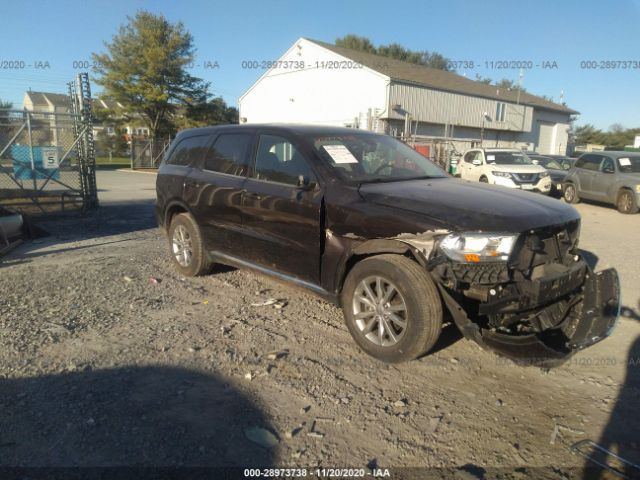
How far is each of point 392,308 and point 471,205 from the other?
3.15 ft

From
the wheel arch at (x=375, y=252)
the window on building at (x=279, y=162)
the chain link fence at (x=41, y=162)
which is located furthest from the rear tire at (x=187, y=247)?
the chain link fence at (x=41, y=162)

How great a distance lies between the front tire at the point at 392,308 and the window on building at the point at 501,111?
3684 cm

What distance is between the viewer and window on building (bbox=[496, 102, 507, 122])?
36594mm

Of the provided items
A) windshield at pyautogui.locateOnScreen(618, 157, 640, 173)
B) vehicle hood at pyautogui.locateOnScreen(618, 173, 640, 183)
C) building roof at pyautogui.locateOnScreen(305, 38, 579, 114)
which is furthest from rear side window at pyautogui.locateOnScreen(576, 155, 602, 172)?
building roof at pyautogui.locateOnScreen(305, 38, 579, 114)

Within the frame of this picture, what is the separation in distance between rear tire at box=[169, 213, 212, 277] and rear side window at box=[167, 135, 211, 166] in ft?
2.22

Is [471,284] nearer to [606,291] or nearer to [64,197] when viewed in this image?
[606,291]

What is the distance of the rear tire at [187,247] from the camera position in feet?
18.4

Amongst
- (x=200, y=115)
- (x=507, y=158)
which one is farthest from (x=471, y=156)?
(x=200, y=115)

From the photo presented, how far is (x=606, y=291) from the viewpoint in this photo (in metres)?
3.72

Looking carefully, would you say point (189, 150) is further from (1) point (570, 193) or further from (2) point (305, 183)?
(1) point (570, 193)

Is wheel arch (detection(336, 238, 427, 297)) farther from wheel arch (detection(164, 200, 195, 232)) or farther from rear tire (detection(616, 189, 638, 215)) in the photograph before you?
rear tire (detection(616, 189, 638, 215))

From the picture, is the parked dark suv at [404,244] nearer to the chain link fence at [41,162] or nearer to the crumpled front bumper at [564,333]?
the crumpled front bumper at [564,333]

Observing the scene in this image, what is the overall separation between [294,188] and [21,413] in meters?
2.60

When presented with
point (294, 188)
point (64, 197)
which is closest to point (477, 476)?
point (294, 188)
